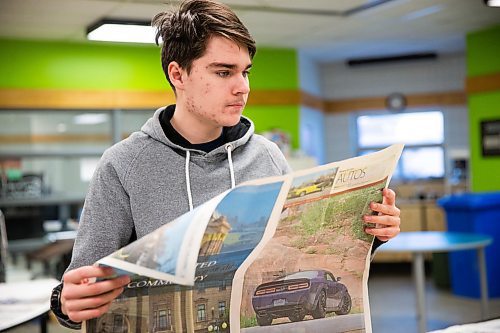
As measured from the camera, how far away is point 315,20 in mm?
7547

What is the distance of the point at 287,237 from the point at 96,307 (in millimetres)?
446

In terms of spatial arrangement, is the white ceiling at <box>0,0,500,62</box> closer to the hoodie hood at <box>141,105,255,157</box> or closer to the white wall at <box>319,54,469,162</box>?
the white wall at <box>319,54,469,162</box>

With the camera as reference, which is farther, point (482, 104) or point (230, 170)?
point (482, 104)

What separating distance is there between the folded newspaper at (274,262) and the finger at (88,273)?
0.04 metres

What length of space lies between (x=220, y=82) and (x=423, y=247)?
4.25m

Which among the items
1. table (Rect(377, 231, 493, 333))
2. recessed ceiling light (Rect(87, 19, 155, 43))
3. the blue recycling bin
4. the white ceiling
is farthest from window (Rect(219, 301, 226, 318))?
the blue recycling bin

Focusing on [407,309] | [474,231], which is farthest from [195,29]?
[474,231]

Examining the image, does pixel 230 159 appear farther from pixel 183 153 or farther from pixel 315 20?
pixel 315 20

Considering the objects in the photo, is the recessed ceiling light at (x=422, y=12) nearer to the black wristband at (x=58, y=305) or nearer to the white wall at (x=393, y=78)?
the white wall at (x=393, y=78)

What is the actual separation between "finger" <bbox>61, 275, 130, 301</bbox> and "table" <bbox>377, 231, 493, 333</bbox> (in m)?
3.89

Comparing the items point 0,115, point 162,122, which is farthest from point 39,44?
point 162,122

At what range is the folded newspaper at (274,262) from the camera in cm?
130

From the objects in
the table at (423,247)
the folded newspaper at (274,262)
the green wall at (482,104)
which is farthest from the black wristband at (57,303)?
the green wall at (482,104)

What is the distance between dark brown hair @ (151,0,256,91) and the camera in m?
1.54
